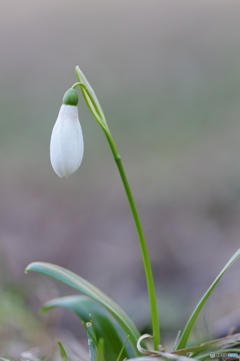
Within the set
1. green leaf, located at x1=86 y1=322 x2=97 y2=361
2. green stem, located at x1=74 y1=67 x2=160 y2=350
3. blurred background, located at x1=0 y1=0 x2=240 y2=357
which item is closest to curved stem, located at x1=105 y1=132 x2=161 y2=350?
green stem, located at x1=74 y1=67 x2=160 y2=350

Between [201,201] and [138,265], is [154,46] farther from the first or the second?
[138,265]

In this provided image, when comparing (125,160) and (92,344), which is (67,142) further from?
(125,160)

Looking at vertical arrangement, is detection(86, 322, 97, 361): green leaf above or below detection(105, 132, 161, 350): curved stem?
below

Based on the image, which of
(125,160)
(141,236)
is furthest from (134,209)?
(125,160)

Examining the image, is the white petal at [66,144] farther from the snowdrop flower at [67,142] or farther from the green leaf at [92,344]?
the green leaf at [92,344]

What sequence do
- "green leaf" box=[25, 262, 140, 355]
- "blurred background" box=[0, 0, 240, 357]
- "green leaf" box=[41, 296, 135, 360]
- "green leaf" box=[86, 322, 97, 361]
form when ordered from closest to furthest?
"green leaf" box=[86, 322, 97, 361] < "green leaf" box=[25, 262, 140, 355] < "green leaf" box=[41, 296, 135, 360] < "blurred background" box=[0, 0, 240, 357]

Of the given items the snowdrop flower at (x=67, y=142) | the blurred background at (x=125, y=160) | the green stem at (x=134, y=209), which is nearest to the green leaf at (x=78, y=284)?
the green stem at (x=134, y=209)

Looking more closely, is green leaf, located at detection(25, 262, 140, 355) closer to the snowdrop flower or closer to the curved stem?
the curved stem
